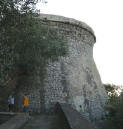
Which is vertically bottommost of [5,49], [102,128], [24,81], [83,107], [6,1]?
[102,128]

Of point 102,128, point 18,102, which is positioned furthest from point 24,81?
point 102,128

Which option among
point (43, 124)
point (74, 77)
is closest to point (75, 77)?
point (74, 77)

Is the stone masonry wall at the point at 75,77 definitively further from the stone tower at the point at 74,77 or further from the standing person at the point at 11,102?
the standing person at the point at 11,102

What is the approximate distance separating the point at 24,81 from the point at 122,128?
472cm

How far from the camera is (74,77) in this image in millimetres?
9516

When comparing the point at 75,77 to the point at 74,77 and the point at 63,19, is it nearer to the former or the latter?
the point at 74,77

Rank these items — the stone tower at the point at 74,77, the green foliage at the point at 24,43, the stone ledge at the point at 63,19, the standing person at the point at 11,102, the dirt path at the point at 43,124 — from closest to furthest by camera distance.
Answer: the green foliage at the point at 24,43
the dirt path at the point at 43,124
the standing person at the point at 11,102
the stone tower at the point at 74,77
the stone ledge at the point at 63,19

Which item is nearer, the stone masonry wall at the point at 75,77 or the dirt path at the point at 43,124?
the dirt path at the point at 43,124

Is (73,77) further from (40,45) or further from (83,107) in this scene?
(40,45)

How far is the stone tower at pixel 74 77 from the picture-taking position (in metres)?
8.59

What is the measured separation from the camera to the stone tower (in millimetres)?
8586

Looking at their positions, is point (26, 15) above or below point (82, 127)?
above

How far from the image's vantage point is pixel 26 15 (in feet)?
14.7

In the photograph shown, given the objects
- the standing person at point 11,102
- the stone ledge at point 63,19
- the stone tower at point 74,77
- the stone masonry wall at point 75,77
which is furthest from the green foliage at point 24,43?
the stone ledge at point 63,19
